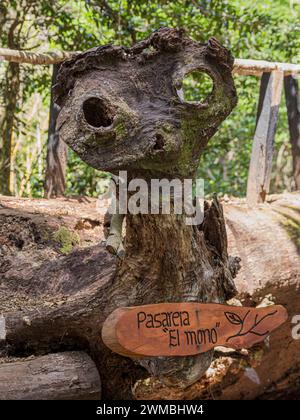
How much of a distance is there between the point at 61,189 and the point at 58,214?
0.68 meters

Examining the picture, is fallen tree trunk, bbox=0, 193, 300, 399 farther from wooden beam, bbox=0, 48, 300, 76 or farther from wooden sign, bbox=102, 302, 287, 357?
wooden beam, bbox=0, 48, 300, 76

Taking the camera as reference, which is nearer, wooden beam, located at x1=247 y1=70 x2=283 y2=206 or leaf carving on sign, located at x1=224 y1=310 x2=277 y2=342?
leaf carving on sign, located at x1=224 y1=310 x2=277 y2=342

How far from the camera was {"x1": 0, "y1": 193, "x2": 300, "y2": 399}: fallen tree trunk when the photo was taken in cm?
246

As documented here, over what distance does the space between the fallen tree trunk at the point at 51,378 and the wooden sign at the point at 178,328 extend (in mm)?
198

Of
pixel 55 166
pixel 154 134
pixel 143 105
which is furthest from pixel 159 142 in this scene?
pixel 55 166

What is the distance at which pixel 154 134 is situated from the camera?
1.95 meters

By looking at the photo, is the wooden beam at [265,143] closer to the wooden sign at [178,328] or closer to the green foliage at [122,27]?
the green foliage at [122,27]

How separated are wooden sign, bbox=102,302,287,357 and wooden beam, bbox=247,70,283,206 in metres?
1.85

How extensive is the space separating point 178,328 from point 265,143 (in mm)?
2313

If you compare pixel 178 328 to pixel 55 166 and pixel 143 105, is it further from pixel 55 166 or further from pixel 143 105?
pixel 55 166

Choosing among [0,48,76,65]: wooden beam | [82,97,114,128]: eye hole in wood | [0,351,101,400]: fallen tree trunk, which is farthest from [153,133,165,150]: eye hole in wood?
[0,48,76,65]: wooden beam

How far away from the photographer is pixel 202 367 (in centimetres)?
235

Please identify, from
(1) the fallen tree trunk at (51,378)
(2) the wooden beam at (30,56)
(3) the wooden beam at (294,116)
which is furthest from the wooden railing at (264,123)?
(1) the fallen tree trunk at (51,378)

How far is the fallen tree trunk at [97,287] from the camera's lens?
246cm
